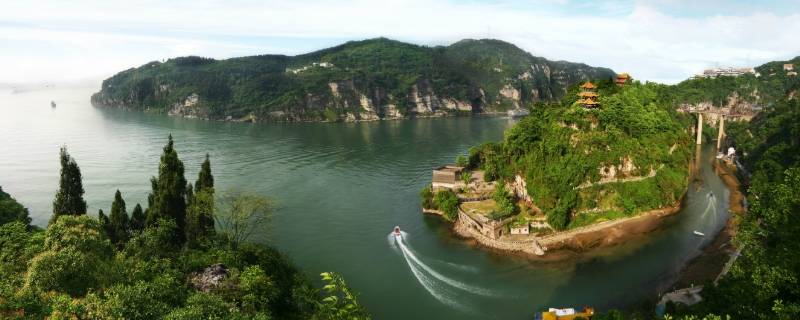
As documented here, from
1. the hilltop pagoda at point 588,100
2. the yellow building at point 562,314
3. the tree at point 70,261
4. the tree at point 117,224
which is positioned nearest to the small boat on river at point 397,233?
the yellow building at point 562,314

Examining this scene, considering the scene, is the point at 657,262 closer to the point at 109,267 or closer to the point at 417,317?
the point at 417,317

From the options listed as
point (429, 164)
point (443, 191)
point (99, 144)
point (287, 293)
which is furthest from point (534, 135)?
point (99, 144)

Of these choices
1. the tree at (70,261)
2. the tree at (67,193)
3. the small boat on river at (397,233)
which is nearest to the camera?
the tree at (70,261)

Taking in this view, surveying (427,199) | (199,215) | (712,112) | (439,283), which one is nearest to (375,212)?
(427,199)

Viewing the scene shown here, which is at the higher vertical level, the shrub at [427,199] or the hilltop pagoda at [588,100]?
the hilltop pagoda at [588,100]

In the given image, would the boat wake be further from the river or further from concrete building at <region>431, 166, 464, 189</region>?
concrete building at <region>431, 166, 464, 189</region>

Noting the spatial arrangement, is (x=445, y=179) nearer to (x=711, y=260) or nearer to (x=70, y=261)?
(x=711, y=260)

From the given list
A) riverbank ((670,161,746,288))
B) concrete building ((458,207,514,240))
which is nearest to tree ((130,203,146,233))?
concrete building ((458,207,514,240))

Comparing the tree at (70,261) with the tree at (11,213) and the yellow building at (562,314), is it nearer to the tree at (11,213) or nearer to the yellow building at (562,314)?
the tree at (11,213)
